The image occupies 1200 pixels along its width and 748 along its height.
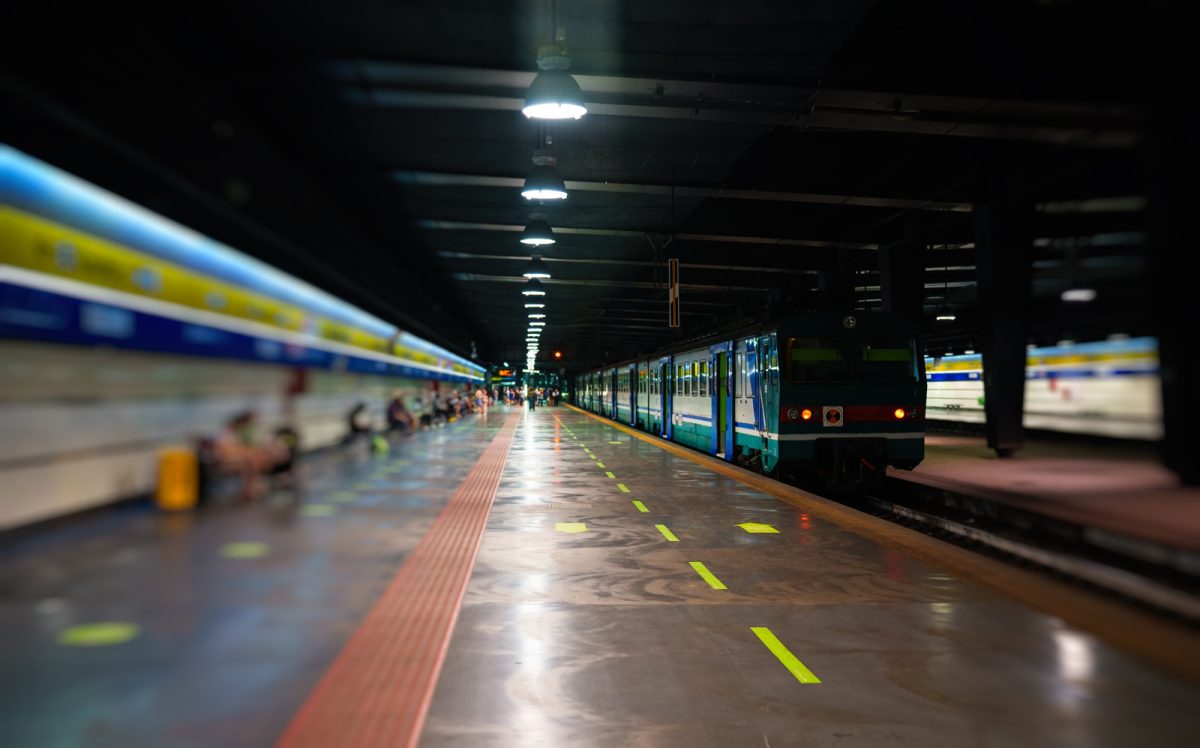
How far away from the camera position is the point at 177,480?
1104 cm

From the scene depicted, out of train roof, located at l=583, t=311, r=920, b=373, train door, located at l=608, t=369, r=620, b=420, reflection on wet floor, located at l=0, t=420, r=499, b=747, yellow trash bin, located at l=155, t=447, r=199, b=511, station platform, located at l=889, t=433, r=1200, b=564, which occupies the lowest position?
station platform, located at l=889, t=433, r=1200, b=564

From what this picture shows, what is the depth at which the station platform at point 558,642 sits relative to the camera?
13.1ft

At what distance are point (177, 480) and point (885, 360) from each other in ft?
36.6

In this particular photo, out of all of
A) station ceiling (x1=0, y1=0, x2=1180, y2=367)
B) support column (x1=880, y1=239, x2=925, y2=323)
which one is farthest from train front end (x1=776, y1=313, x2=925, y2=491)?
support column (x1=880, y1=239, x2=925, y2=323)

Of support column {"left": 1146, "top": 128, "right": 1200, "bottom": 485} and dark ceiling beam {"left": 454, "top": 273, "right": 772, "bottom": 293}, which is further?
dark ceiling beam {"left": 454, "top": 273, "right": 772, "bottom": 293}

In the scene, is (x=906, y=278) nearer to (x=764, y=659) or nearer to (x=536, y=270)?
(x=536, y=270)

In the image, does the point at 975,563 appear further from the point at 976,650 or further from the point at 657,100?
the point at 657,100

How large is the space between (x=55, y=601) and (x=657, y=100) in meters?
9.20

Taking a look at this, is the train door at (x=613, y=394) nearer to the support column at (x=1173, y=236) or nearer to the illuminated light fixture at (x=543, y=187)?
the illuminated light fixture at (x=543, y=187)

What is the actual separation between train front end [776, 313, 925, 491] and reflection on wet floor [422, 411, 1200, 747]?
17.0 feet

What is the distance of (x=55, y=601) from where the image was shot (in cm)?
588

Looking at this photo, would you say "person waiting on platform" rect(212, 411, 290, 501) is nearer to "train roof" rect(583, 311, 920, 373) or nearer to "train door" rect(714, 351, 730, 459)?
"train roof" rect(583, 311, 920, 373)

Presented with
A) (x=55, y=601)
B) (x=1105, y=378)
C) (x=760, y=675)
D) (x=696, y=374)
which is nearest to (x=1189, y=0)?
(x=760, y=675)

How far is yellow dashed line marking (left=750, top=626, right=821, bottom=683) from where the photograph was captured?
4.75 m
